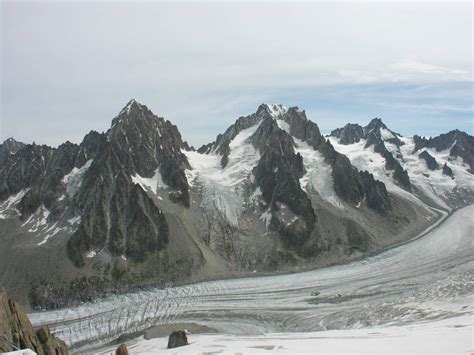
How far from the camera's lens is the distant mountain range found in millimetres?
109938

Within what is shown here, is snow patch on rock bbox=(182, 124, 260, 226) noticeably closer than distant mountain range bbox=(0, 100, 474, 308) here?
No

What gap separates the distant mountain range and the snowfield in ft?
28.6

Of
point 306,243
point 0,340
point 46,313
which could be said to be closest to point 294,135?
point 306,243

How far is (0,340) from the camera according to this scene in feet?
80.3

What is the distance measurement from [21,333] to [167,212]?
314 feet

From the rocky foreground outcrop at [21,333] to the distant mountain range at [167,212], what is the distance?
68.7 m

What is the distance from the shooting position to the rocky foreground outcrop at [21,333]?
103 ft

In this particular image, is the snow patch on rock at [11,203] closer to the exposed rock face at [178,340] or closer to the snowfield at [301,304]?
the snowfield at [301,304]

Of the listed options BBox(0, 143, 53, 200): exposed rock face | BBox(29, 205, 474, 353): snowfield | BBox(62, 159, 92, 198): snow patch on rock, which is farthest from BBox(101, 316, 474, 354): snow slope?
BBox(0, 143, 53, 200): exposed rock face

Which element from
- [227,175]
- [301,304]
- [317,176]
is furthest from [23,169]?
[301,304]

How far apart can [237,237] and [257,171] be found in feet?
110

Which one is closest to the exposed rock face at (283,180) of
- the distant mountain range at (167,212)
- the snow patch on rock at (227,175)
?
the distant mountain range at (167,212)

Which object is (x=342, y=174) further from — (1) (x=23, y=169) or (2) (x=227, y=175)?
(1) (x=23, y=169)

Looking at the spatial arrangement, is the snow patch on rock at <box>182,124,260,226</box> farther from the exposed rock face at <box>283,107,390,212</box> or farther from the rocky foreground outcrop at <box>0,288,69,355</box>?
the rocky foreground outcrop at <box>0,288,69,355</box>
